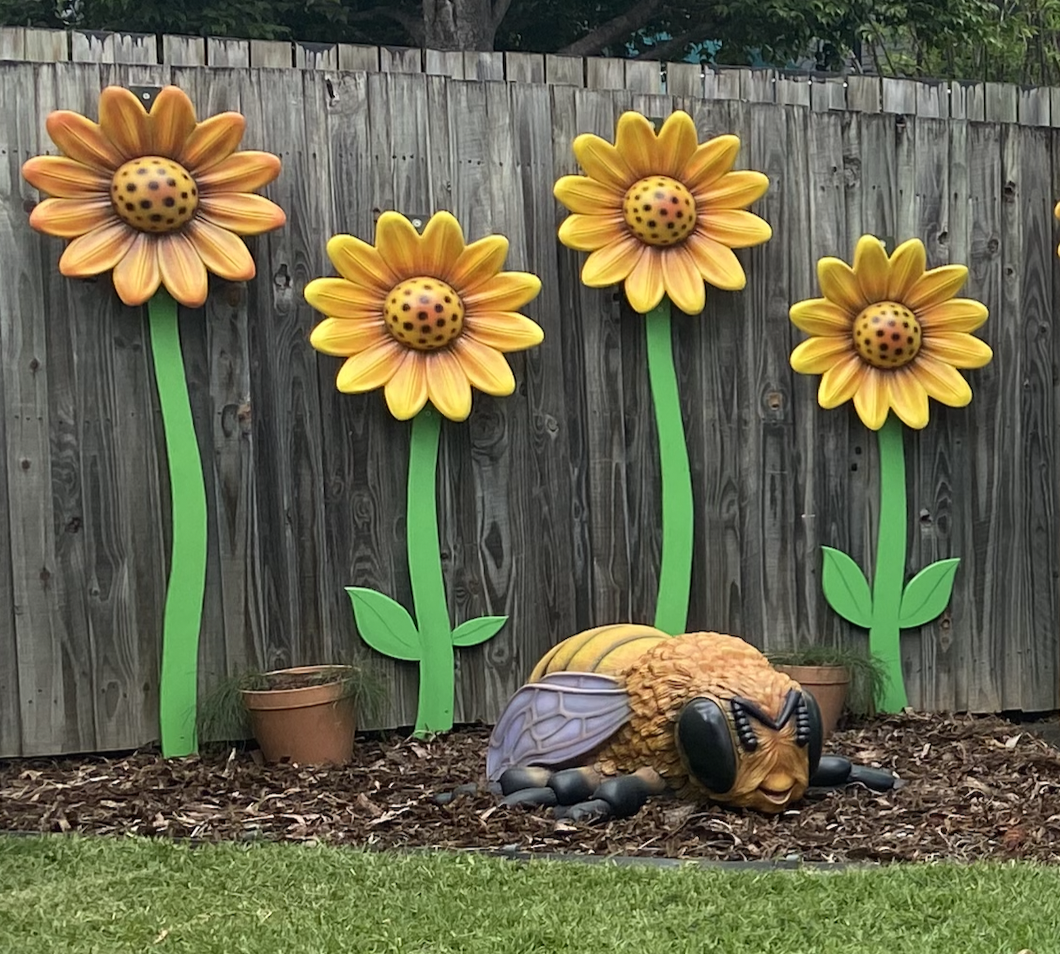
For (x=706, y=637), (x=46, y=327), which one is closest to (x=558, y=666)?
(x=706, y=637)

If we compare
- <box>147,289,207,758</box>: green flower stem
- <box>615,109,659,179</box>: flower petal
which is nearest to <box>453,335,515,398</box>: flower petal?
<box>615,109,659,179</box>: flower petal

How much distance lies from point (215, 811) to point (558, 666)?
1.06 m

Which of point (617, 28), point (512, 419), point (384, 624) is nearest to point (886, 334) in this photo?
point (512, 419)

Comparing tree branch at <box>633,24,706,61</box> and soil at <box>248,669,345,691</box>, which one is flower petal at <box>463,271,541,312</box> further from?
tree branch at <box>633,24,706,61</box>

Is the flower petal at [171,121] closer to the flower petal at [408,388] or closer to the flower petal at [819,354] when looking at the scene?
the flower petal at [408,388]

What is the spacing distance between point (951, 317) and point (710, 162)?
41.6 inches

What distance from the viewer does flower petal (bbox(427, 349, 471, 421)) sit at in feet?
15.0

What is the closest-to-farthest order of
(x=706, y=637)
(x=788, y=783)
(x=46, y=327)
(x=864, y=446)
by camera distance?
(x=788, y=783) → (x=706, y=637) → (x=46, y=327) → (x=864, y=446)

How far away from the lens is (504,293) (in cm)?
462

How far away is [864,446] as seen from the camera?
5117 mm

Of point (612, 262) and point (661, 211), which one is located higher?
point (661, 211)

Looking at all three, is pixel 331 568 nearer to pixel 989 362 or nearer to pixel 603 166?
pixel 603 166

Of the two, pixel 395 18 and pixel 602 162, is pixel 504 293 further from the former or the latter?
pixel 395 18

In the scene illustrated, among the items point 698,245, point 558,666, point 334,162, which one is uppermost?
point 334,162
